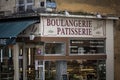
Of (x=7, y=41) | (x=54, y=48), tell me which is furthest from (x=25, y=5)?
(x=54, y=48)

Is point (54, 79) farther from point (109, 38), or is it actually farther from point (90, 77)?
point (109, 38)

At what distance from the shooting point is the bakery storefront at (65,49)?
26.2m

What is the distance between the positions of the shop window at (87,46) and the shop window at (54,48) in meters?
0.63

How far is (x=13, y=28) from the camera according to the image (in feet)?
86.8

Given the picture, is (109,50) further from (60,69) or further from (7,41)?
(7,41)

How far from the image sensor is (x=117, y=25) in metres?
29.0

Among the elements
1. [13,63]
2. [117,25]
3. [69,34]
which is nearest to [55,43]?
[69,34]

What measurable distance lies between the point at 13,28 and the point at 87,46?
469 cm

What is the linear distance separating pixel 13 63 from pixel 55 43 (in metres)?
3.00

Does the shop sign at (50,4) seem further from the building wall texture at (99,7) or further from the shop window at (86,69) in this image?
the shop window at (86,69)

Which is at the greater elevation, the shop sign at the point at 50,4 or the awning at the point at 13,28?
the shop sign at the point at 50,4

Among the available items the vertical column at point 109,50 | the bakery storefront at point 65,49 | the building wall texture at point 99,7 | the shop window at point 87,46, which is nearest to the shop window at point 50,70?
the bakery storefront at point 65,49

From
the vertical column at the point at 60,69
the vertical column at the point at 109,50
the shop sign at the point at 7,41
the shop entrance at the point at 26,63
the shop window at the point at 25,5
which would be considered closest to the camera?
the shop sign at the point at 7,41

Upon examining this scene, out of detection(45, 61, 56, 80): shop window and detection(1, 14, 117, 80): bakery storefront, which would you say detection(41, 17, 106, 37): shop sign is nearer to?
detection(1, 14, 117, 80): bakery storefront
